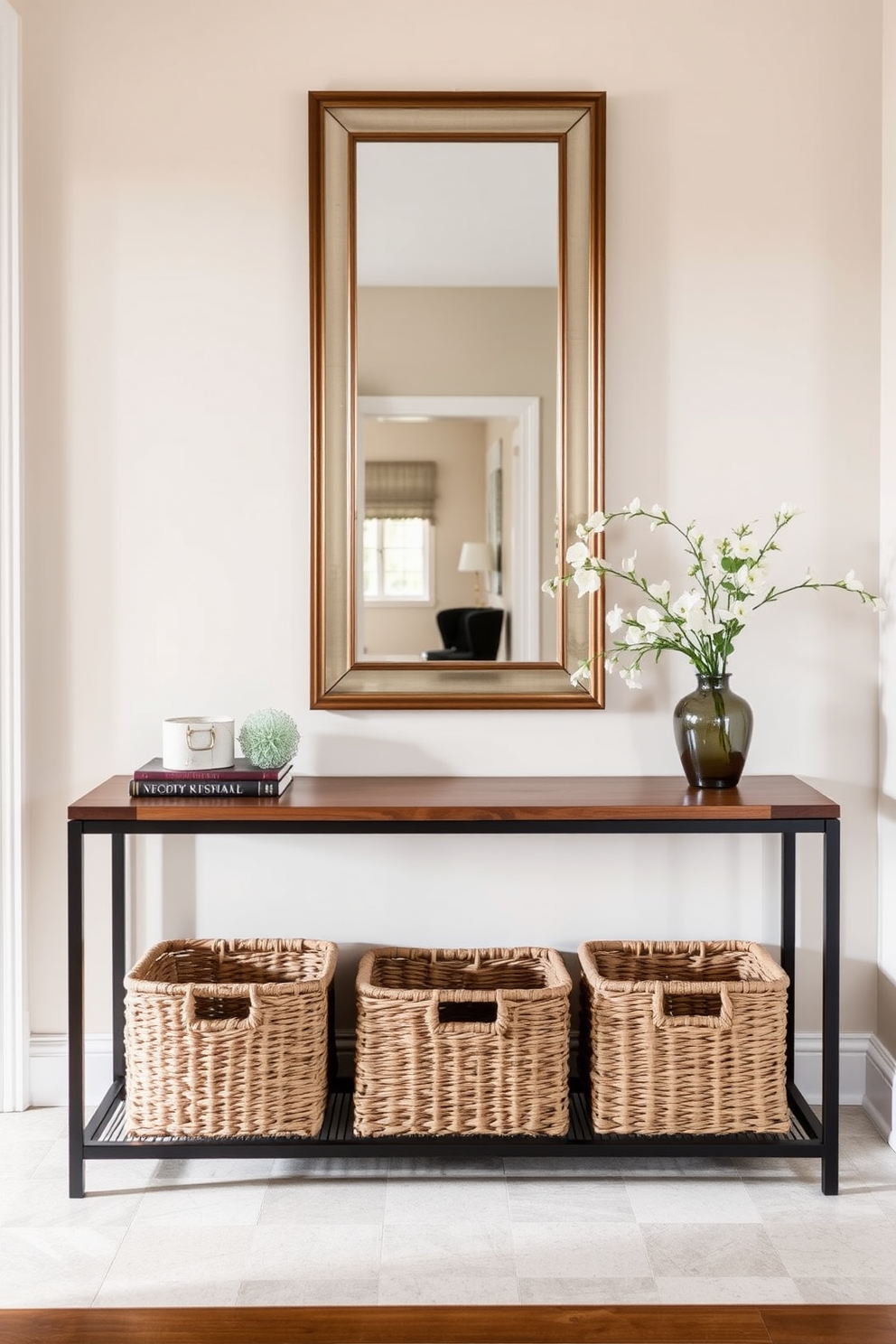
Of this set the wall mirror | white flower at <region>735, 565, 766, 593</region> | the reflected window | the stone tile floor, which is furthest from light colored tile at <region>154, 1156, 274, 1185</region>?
white flower at <region>735, 565, 766, 593</region>

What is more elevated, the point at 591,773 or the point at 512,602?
the point at 512,602

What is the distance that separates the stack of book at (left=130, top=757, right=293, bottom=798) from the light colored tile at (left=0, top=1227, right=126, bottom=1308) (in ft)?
Result: 2.61

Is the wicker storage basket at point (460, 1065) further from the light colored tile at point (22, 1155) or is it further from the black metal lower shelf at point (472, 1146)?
the light colored tile at point (22, 1155)

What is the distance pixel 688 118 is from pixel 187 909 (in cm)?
209

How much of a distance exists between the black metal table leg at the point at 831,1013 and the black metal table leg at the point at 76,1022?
1.41 meters

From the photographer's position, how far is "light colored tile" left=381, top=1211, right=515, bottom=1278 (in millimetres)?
1881

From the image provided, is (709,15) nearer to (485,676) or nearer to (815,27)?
(815,27)

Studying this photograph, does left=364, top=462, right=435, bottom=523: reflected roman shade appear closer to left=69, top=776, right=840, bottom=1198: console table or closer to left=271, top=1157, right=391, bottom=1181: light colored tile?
left=69, top=776, right=840, bottom=1198: console table

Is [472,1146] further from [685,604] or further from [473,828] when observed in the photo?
[685,604]

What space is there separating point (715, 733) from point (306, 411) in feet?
3.69

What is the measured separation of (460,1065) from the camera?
2115 millimetres

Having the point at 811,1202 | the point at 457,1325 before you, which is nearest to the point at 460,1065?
the point at 457,1325

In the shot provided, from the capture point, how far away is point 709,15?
2.42m

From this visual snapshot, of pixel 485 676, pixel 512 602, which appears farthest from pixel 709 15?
pixel 485 676
